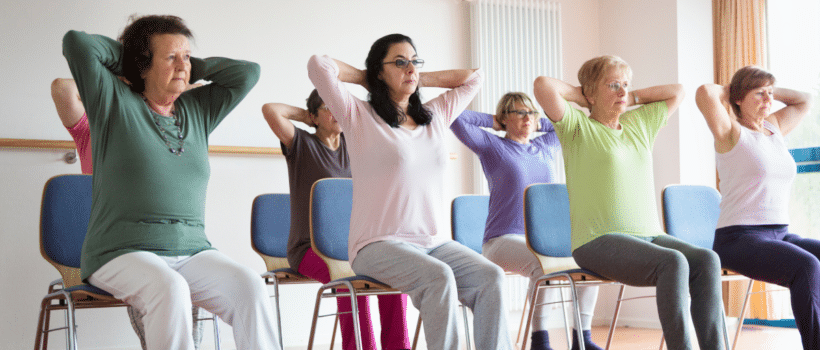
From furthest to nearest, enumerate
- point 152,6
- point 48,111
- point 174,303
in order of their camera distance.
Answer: point 152,6 → point 48,111 → point 174,303

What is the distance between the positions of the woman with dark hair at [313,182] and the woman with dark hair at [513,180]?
492 mm

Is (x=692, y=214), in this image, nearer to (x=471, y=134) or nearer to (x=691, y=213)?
(x=691, y=213)

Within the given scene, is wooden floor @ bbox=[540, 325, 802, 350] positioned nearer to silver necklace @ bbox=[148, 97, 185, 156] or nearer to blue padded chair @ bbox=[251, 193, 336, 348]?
blue padded chair @ bbox=[251, 193, 336, 348]

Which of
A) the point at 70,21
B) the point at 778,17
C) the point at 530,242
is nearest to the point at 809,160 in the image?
the point at 778,17

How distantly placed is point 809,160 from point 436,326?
3.51 meters

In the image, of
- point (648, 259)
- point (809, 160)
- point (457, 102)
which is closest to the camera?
point (648, 259)

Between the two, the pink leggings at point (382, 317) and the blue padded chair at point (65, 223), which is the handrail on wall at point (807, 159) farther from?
the blue padded chair at point (65, 223)

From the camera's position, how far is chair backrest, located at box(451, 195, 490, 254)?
337cm

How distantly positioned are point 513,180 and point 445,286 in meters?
1.27

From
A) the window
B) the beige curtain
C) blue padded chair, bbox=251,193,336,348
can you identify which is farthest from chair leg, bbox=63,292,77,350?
the window

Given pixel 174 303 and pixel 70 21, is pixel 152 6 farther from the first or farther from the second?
pixel 174 303

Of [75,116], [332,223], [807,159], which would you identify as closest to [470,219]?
[332,223]

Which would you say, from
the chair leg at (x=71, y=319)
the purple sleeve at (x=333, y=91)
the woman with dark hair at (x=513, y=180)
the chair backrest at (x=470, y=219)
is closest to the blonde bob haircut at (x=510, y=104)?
→ the woman with dark hair at (x=513, y=180)

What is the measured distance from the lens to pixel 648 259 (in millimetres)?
2240
